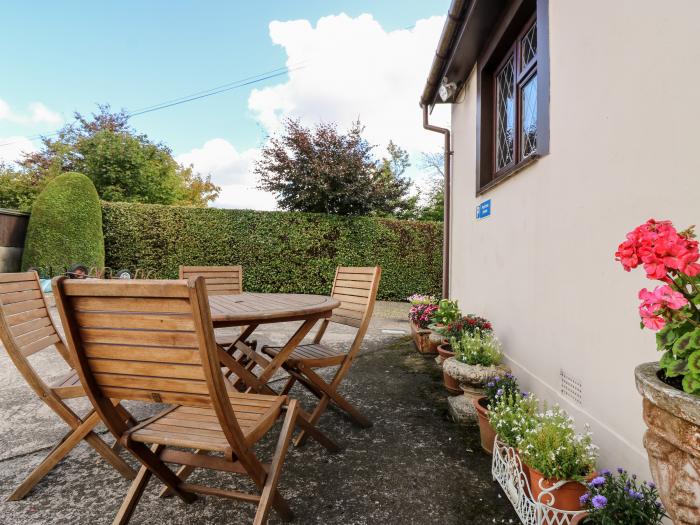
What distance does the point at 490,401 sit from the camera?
220 cm

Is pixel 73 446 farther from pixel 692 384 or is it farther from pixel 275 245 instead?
pixel 275 245

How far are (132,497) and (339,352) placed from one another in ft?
4.76

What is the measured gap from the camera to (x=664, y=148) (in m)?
1.49

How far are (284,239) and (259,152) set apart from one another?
3.59 metres

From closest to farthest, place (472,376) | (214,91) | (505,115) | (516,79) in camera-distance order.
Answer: (472,376), (516,79), (505,115), (214,91)

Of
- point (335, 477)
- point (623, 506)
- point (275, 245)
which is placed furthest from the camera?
point (275, 245)

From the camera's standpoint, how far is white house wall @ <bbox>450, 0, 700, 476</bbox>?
1.45m

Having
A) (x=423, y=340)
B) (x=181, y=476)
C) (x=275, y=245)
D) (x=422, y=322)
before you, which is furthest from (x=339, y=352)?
(x=275, y=245)

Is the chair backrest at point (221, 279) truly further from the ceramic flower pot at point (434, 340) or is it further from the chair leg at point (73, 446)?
the ceramic flower pot at point (434, 340)

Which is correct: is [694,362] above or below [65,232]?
below

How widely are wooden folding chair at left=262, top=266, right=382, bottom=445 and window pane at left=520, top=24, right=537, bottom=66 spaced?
239cm

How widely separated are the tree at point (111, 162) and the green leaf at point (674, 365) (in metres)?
14.6

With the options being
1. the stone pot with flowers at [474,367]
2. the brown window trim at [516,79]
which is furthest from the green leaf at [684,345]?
the brown window trim at [516,79]

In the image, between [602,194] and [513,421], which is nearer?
[513,421]
